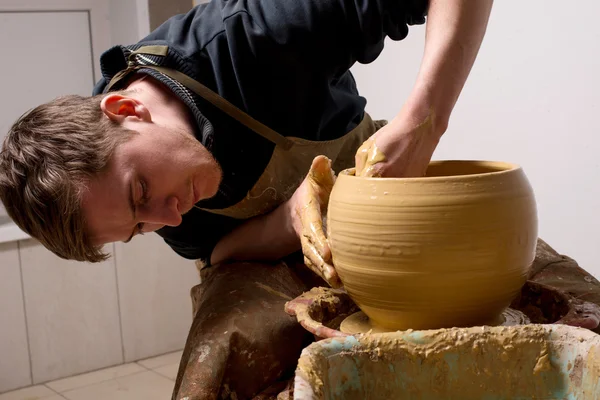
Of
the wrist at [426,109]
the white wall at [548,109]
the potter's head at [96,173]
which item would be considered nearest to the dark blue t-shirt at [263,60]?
the potter's head at [96,173]

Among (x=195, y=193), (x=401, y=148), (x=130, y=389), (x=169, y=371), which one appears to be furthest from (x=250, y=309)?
(x=169, y=371)

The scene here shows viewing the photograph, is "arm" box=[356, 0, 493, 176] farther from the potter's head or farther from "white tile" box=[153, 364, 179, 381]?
"white tile" box=[153, 364, 179, 381]

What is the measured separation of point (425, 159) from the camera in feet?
3.66

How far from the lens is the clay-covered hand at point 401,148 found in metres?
1.06

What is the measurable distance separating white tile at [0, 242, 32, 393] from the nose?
157 cm

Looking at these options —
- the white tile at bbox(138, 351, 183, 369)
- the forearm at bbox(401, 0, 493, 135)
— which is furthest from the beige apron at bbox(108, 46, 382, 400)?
the white tile at bbox(138, 351, 183, 369)

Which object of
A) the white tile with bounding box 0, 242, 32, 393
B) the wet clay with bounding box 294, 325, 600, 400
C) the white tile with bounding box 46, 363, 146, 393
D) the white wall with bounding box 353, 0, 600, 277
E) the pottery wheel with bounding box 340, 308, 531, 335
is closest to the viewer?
the wet clay with bounding box 294, 325, 600, 400

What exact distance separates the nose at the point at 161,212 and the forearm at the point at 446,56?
46 cm

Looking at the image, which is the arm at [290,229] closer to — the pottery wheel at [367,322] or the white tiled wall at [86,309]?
the pottery wheel at [367,322]

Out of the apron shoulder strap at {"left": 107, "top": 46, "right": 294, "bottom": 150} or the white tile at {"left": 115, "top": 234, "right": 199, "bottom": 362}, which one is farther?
the white tile at {"left": 115, "top": 234, "right": 199, "bottom": 362}

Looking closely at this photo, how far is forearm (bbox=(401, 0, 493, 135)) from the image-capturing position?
1122 mm

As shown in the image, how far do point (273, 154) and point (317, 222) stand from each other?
354 millimetres

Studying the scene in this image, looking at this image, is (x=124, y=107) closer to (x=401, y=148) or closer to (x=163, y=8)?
(x=401, y=148)

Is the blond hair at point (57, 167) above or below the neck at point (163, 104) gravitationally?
below
